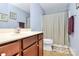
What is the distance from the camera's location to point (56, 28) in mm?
1455

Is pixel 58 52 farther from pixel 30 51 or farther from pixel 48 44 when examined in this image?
pixel 30 51

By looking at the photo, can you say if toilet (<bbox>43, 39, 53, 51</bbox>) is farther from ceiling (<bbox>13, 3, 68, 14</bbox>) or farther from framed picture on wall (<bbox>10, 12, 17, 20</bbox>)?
framed picture on wall (<bbox>10, 12, 17, 20</bbox>)

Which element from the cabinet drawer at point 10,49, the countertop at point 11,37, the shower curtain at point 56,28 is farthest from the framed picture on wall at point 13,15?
the cabinet drawer at point 10,49

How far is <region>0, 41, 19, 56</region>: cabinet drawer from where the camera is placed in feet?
2.95

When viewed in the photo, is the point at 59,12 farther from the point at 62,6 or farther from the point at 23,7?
the point at 23,7

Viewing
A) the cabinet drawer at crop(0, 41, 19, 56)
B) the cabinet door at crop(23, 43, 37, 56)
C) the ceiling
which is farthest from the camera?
the ceiling

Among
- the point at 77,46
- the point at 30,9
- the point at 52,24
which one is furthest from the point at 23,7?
the point at 77,46

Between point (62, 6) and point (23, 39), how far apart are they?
1.98 ft

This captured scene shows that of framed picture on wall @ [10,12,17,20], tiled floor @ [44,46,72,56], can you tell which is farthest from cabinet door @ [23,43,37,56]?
framed picture on wall @ [10,12,17,20]

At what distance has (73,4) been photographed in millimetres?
1365

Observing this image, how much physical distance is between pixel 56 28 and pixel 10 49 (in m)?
0.67

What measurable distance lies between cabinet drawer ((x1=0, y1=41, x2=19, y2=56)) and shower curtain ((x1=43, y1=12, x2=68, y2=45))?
0.49 meters

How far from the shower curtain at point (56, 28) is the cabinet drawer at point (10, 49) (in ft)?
1.61

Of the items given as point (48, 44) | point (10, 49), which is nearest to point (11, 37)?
point (10, 49)
